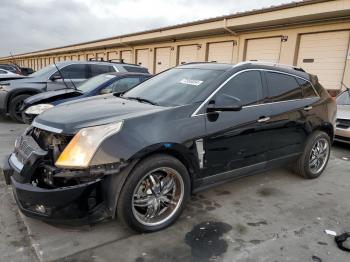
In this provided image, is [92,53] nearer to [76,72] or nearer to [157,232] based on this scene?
[76,72]

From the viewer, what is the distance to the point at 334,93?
11.3m

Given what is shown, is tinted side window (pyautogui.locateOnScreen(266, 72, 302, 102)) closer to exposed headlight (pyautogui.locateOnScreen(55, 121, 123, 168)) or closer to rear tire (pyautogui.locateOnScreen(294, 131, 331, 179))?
rear tire (pyautogui.locateOnScreen(294, 131, 331, 179))

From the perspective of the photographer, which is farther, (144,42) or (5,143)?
(144,42)

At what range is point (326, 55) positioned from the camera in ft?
37.6

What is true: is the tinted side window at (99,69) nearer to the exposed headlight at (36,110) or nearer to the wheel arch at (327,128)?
the exposed headlight at (36,110)

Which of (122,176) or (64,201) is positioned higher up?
(122,176)

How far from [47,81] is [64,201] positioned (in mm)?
7180

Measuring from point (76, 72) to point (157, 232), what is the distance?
754 cm

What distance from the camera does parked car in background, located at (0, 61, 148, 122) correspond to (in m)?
8.47

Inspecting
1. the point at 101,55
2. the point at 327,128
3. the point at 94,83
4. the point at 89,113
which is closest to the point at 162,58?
the point at 101,55

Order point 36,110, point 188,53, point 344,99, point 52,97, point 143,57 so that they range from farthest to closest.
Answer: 1. point 143,57
2. point 188,53
3. point 344,99
4. point 52,97
5. point 36,110

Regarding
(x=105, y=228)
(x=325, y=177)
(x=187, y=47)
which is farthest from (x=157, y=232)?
(x=187, y=47)

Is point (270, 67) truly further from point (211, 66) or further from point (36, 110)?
point (36, 110)

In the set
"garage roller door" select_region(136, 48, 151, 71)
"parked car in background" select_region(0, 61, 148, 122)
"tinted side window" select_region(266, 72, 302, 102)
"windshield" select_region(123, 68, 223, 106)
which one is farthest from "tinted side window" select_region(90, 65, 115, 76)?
"garage roller door" select_region(136, 48, 151, 71)
